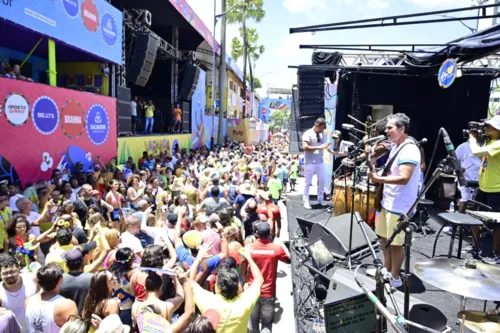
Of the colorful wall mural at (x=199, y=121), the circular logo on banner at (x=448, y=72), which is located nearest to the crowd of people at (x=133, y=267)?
the circular logo on banner at (x=448, y=72)

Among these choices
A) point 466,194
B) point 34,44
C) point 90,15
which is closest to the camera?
Answer: point 466,194

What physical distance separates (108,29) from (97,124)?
2.87 meters

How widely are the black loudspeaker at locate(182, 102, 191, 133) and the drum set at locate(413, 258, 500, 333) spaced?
15.5 m

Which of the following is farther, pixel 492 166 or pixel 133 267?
pixel 492 166

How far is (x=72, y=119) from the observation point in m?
8.60

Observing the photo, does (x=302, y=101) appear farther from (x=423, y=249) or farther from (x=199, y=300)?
(x=199, y=300)

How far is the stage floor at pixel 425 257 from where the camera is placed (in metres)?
3.43

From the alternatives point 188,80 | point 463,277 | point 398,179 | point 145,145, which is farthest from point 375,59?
point 188,80

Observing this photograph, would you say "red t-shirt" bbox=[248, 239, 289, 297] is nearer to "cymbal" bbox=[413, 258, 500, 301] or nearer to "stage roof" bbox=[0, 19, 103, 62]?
"cymbal" bbox=[413, 258, 500, 301]

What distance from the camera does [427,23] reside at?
5.41 m

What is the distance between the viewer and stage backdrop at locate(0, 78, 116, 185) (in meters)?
6.73

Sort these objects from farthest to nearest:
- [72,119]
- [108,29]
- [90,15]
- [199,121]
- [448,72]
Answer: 1. [199,121]
2. [108,29]
3. [90,15]
4. [72,119]
5. [448,72]

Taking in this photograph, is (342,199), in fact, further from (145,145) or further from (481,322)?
(145,145)

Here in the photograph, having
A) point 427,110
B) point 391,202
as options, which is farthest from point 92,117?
point 427,110
